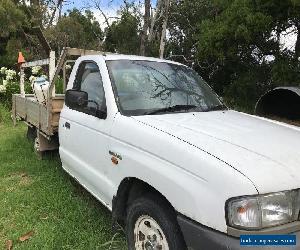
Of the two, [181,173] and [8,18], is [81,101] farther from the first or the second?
[8,18]

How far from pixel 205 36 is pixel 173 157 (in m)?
13.4

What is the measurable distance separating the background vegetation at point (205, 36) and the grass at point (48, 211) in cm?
955

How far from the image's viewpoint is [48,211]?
504 cm

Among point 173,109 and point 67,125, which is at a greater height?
point 173,109

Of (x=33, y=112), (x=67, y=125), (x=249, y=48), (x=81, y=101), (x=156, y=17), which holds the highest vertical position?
(x=156, y=17)

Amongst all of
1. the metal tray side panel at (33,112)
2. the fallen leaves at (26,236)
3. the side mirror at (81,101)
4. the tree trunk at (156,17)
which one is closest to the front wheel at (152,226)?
the side mirror at (81,101)

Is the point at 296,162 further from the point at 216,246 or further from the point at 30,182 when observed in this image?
the point at 30,182

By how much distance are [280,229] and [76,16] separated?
106ft

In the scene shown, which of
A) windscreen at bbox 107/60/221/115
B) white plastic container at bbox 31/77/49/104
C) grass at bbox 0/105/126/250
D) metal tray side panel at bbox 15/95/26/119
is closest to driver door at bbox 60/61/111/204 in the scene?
windscreen at bbox 107/60/221/115

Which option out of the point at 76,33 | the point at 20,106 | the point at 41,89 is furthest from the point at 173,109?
the point at 76,33

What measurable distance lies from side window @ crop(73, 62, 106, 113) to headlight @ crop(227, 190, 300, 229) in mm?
1940

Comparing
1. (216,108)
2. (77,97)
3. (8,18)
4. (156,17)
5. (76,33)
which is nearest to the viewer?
(77,97)

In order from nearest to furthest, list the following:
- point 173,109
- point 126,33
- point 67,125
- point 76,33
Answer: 1. point 173,109
2. point 67,125
3. point 76,33
4. point 126,33

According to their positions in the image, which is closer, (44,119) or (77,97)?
(77,97)
